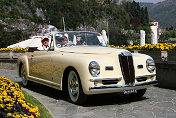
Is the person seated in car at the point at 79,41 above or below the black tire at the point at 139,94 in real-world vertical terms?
above

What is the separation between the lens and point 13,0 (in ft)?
532

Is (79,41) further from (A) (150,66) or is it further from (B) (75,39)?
(A) (150,66)

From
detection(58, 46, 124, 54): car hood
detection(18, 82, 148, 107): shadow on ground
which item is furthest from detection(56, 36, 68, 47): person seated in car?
detection(18, 82, 148, 107): shadow on ground

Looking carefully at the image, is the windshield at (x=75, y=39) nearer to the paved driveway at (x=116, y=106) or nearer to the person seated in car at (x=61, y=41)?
the person seated in car at (x=61, y=41)

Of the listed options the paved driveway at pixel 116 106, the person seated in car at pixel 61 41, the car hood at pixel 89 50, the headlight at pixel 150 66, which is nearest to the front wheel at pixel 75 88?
the paved driveway at pixel 116 106

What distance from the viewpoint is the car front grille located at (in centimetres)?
642

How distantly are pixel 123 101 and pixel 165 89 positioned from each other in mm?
2574

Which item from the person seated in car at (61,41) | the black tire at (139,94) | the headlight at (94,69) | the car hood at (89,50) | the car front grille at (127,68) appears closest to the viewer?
the headlight at (94,69)

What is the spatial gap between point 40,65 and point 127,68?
2.90 meters

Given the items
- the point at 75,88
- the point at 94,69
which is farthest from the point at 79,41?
the point at 94,69

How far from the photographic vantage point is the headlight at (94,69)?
20.2 feet

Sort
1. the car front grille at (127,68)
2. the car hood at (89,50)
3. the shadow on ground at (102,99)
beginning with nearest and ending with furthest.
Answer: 1. the car front grille at (127,68)
2. the car hood at (89,50)
3. the shadow on ground at (102,99)

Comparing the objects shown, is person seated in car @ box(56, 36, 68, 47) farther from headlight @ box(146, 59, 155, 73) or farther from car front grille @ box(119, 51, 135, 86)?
headlight @ box(146, 59, 155, 73)

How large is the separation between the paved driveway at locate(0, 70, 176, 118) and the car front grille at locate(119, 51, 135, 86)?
0.57m
